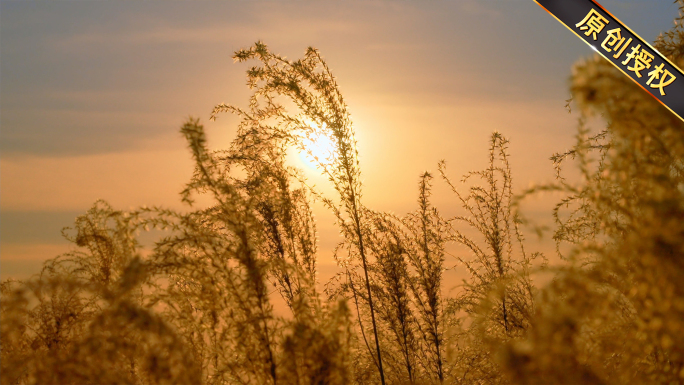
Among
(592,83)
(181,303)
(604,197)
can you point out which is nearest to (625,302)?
(604,197)

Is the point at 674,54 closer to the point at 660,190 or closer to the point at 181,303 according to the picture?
the point at 660,190

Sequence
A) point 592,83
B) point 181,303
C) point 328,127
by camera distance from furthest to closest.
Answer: point 328,127
point 181,303
point 592,83

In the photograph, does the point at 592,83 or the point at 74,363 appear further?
the point at 74,363

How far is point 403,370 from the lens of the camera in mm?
4562

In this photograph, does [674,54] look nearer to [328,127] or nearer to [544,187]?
[544,187]

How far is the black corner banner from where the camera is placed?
1.72 metres

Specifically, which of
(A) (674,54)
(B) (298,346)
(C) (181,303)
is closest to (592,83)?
(A) (674,54)

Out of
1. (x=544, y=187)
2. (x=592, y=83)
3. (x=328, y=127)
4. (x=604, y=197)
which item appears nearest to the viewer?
(x=592, y=83)

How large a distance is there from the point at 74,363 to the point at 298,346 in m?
0.75

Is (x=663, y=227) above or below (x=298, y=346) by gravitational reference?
above

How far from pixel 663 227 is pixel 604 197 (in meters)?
0.29

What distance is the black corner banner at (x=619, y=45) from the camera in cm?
172

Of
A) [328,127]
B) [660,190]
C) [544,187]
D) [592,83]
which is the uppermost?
[328,127]

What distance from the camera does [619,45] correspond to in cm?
209
